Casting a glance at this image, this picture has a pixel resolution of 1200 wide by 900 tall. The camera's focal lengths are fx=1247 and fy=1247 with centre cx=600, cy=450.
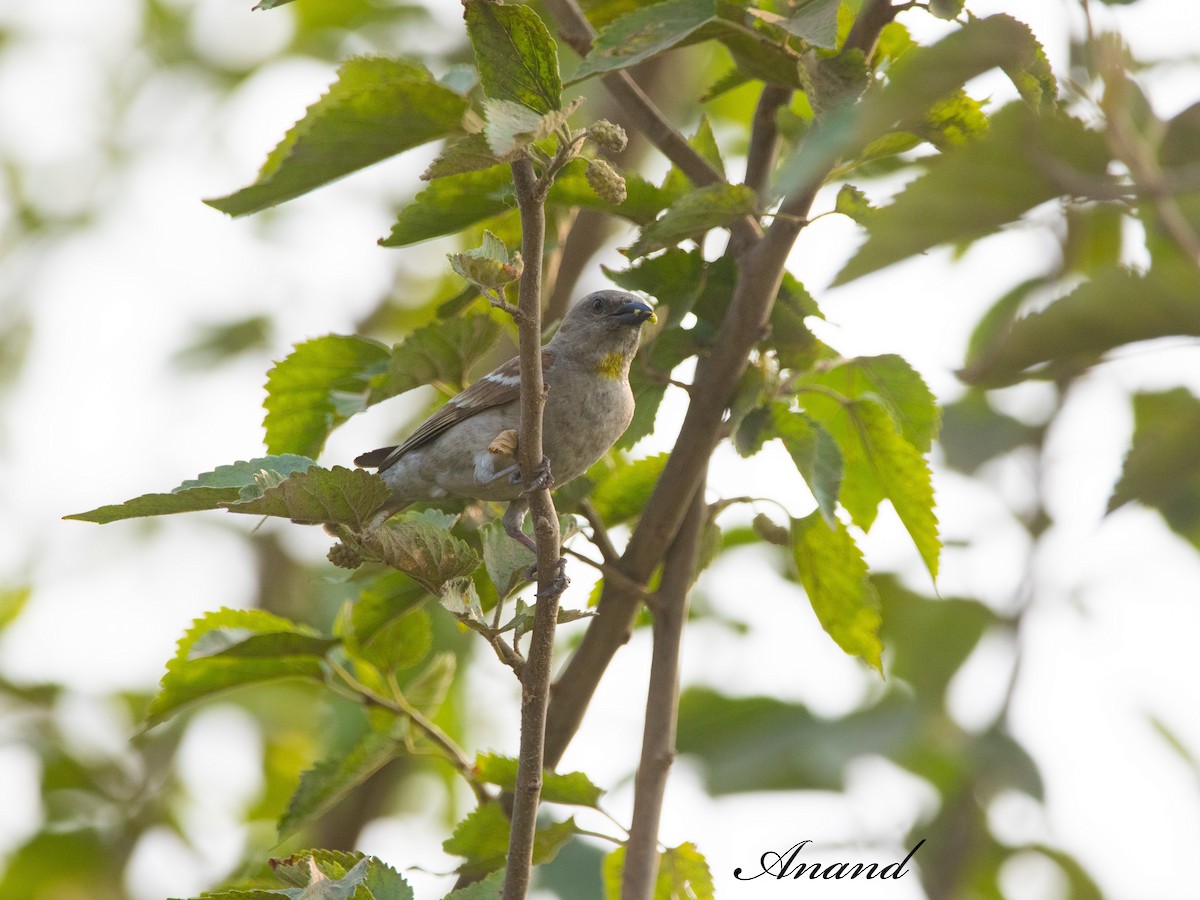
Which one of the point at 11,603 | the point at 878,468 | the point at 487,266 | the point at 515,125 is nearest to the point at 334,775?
the point at 878,468

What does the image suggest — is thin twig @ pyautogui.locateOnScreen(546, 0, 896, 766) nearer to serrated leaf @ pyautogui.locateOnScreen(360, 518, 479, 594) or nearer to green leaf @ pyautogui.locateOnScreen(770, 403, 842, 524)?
green leaf @ pyautogui.locateOnScreen(770, 403, 842, 524)

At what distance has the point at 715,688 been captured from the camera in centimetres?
454

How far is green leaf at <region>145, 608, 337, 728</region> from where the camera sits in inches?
125

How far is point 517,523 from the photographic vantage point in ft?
10.3

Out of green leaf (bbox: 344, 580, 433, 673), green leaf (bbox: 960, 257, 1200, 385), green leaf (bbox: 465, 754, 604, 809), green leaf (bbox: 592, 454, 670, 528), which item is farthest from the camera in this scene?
green leaf (bbox: 592, 454, 670, 528)

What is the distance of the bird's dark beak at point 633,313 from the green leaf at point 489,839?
5.24 feet

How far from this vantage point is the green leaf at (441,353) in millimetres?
3057

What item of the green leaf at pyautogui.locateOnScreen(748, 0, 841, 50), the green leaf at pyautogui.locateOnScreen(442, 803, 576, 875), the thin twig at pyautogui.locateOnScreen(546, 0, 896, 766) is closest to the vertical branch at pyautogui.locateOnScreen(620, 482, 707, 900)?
the thin twig at pyautogui.locateOnScreen(546, 0, 896, 766)

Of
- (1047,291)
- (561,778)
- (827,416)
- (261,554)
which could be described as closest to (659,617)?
(561,778)

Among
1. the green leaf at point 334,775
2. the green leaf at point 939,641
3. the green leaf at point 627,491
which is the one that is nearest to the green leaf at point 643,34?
the green leaf at point 627,491

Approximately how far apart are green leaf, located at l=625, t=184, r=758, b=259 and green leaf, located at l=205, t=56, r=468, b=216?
495 mm

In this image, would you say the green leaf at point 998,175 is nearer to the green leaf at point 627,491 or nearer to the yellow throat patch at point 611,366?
the green leaf at point 627,491

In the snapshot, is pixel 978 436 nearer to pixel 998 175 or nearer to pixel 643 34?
pixel 643 34

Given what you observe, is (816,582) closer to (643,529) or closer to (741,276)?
(643,529)
